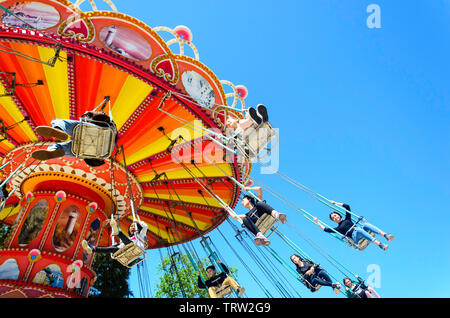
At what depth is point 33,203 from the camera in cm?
789

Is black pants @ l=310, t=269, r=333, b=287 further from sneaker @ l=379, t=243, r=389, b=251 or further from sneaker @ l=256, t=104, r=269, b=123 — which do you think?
sneaker @ l=256, t=104, r=269, b=123

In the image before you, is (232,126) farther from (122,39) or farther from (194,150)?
(122,39)

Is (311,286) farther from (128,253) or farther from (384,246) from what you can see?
(128,253)

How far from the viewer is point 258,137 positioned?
21.4 feet

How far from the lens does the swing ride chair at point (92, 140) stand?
16.4 ft

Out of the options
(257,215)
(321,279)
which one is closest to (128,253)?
(257,215)

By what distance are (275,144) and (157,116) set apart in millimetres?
2760

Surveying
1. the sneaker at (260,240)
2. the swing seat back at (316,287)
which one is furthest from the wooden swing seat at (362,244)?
the sneaker at (260,240)

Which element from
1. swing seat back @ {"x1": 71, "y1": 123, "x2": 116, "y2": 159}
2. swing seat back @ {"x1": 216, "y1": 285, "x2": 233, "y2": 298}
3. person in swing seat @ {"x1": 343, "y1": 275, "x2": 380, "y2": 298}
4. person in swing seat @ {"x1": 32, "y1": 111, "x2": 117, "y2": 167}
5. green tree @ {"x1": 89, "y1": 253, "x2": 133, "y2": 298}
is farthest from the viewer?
green tree @ {"x1": 89, "y1": 253, "x2": 133, "y2": 298}

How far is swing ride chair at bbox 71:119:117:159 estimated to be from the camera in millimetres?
4988

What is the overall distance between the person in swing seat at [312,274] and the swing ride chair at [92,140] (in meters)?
4.85

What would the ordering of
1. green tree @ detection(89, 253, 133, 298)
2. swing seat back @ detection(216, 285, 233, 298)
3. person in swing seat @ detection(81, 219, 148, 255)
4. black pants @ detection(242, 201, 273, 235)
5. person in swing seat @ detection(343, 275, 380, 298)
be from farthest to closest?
green tree @ detection(89, 253, 133, 298)
black pants @ detection(242, 201, 273, 235)
person in swing seat @ detection(343, 275, 380, 298)
swing seat back @ detection(216, 285, 233, 298)
person in swing seat @ detection(81, 219, 148, 255)

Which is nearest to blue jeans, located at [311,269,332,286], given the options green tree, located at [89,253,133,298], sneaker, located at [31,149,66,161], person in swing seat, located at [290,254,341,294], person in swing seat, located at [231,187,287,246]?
person in swing seat, located at [290,254,341,294]

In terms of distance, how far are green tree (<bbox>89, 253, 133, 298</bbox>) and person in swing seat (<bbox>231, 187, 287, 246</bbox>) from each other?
10060mm
